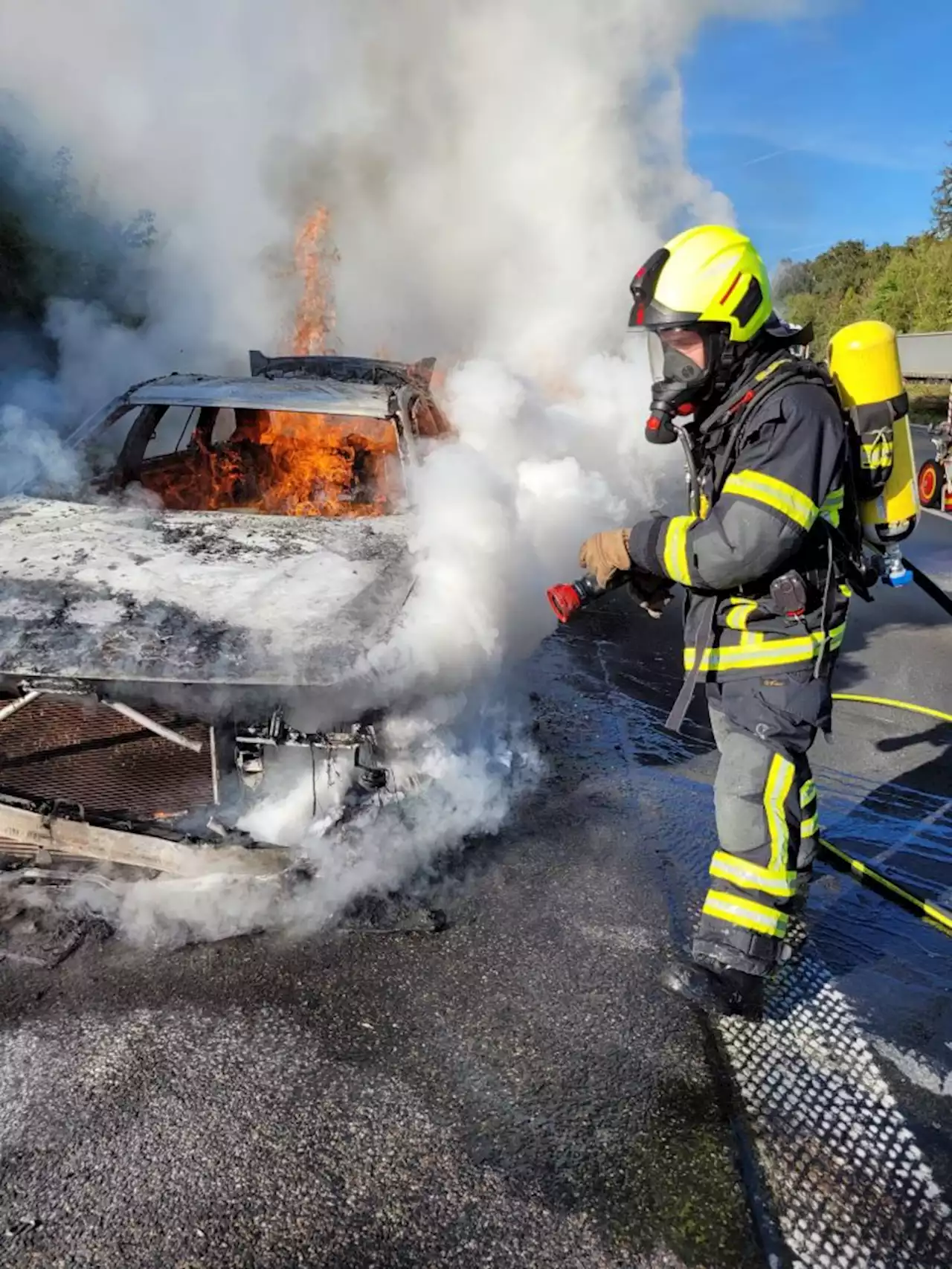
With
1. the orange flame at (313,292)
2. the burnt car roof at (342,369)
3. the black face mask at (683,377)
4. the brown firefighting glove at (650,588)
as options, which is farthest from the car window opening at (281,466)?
the orange flame at (313,292)

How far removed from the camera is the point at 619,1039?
235cm

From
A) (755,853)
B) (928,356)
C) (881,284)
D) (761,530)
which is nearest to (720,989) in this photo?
(755,853)

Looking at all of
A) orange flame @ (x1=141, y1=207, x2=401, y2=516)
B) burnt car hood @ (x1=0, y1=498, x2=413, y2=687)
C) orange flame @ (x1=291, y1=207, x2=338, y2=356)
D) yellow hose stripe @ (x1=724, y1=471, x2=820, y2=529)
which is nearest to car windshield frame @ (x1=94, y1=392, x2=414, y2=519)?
orange flame @ (x1=141, y1=207, x2=401, y2=516)

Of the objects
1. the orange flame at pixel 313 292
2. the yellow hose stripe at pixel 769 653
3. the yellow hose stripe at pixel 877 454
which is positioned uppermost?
the orange flame at pixel 313 292

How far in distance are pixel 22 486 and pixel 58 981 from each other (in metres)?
2.17

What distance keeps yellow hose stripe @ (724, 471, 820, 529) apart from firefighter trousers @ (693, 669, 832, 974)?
0.45 metres

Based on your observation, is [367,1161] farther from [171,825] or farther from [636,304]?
[636,304]

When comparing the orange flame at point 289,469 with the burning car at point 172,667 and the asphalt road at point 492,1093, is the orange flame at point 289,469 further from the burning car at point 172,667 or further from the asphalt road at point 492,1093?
the asphalt road at point 492,1093

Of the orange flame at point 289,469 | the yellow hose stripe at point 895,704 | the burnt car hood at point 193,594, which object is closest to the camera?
the burnt car hood at point 193,594

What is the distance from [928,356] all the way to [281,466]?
25.8 m

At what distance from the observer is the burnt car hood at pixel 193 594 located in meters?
2.32

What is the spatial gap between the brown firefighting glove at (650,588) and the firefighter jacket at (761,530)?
13 cm

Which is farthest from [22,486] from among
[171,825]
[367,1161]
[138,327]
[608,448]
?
[138,327]

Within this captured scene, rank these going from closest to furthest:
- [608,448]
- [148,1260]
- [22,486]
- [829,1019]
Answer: [148,1260] < [829,1019] < [22,486] < [608,448]
